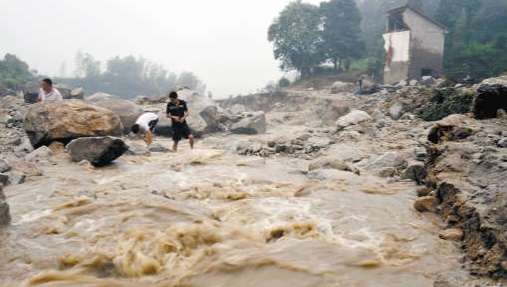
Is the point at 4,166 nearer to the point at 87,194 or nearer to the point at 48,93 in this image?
the point at 87,194

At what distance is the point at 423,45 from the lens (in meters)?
20.5

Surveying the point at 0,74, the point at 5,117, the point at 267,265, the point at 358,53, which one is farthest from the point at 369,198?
the point at 0,74

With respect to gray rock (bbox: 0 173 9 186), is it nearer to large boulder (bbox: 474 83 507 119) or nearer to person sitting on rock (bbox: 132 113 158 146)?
person sitting on rock (bbox: 132 113 158 146)

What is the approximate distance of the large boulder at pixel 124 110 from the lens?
981cm

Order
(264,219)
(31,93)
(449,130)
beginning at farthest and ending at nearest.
Result: (31,93)
(449,130)
(264,219)

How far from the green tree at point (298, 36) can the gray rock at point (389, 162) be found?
26.3 metres

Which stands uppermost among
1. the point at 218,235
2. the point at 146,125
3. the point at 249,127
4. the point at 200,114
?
the point at 200,114

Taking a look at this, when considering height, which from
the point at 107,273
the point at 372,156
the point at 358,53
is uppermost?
the point at 358,53

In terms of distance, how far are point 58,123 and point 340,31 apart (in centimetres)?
2813

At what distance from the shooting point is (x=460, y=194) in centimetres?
306

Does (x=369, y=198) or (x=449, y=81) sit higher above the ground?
(x=449, y=81)

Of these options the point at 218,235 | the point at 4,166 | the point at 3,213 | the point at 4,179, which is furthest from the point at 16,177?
the point at 218,235

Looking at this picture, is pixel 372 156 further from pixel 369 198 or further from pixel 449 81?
pixel 449 81

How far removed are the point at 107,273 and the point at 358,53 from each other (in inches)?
1210
